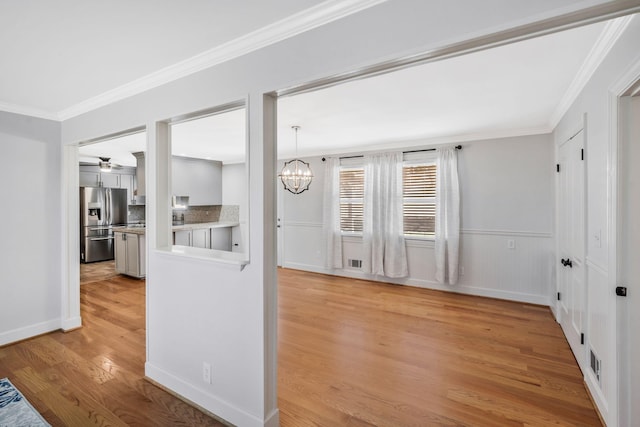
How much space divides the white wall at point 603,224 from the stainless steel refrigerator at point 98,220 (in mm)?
8269

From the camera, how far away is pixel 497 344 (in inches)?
117

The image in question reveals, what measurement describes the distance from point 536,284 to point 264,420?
4.07 meters

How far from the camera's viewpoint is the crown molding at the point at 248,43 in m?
1.45

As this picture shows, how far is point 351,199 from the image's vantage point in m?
5.61

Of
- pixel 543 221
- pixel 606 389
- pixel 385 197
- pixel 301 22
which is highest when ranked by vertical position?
pixel 301 22

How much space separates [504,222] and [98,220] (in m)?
8.58

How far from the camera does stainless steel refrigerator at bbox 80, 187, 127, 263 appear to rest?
6977 millimetres

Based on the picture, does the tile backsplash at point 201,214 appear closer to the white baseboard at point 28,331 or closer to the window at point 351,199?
the window at point 351,199

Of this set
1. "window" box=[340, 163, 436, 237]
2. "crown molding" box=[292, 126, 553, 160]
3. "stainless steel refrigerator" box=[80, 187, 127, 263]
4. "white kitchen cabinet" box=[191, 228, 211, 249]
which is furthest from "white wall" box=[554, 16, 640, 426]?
"stainless steel refrigerator" box=[80, 187, 127, 263]

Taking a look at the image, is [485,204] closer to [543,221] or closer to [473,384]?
[543,221]

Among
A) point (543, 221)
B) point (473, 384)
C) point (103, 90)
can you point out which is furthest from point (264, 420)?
point (543, 221)

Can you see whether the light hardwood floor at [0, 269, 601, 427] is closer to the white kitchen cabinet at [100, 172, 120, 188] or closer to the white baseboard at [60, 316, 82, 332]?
the white baseboard at [60, 316, 82, 332]

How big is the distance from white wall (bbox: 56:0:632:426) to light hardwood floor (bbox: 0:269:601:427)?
307mm

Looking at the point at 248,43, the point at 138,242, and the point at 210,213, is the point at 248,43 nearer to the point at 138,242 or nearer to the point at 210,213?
the point at 138,242
